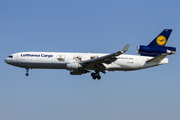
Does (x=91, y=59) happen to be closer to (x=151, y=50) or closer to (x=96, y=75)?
(x=96, y=75)

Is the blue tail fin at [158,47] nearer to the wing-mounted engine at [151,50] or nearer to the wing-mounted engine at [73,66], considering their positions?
the wing-mounted engine at [151,50]

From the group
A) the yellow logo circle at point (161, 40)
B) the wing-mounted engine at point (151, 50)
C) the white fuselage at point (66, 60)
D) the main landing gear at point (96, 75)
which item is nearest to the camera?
the white fuselage at point (66, 60)

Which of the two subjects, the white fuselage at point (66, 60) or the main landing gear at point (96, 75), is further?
the main landing gear at point (96, 75)

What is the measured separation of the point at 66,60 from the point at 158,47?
13.6 meters

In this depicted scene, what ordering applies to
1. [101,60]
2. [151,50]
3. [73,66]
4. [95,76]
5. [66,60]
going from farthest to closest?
[95,76] < [151,50] < [66,60] < [73,66] < [101,60]

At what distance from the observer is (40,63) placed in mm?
49719

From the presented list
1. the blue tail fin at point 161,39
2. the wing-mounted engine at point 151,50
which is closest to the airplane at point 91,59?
the wing-mounted engine at point 151,50

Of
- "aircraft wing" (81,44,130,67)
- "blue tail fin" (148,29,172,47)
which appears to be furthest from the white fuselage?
"blue tail fin" (148,29,172,47)

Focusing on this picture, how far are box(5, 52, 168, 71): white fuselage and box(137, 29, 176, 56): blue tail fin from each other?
0.95 m

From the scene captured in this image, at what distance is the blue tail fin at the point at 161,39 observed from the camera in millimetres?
51906

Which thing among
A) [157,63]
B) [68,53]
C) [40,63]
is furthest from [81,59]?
[157,63]

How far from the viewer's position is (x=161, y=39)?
52156 millimetres

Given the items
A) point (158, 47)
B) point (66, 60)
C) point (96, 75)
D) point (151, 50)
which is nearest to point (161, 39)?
point (158, 47)

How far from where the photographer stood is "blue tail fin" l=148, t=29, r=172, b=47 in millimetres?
51906
